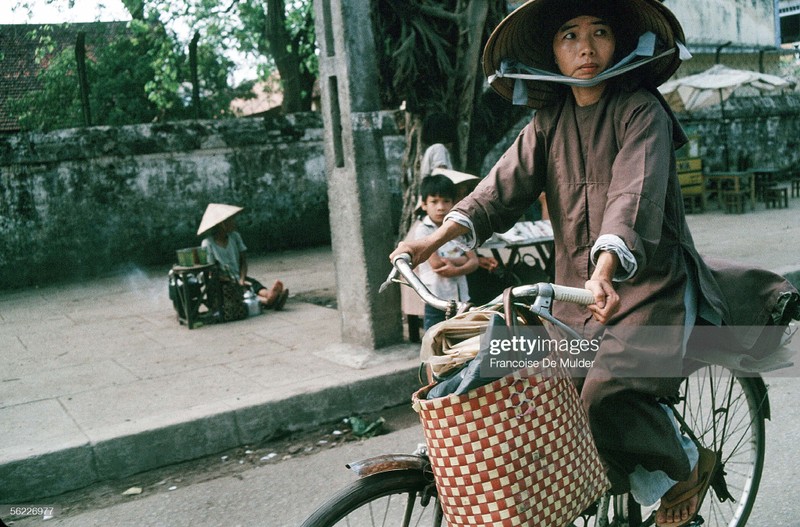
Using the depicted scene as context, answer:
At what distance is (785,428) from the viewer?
164 inches

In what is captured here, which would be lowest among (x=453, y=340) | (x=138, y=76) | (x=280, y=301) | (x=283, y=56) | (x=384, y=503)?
(x=280, y=301)

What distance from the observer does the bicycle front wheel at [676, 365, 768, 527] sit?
9.02 ft

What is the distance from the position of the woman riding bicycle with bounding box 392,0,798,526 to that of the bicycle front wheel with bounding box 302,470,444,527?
0.52 metres

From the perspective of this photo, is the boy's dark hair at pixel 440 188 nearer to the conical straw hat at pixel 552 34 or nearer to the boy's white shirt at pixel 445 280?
the boy's white shirt at pixel 445 280

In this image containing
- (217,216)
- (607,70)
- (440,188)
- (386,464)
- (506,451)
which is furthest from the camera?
(217,216)

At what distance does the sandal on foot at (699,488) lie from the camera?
237cm

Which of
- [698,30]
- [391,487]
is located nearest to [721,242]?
[391,487]

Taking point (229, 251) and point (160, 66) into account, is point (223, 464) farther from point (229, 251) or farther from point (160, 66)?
point (160, 66)

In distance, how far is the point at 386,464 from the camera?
2010mm

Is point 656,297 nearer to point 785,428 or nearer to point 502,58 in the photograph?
point 502,58

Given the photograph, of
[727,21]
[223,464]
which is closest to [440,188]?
[223,464]

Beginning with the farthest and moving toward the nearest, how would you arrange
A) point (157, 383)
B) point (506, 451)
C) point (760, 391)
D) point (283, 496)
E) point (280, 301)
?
point (280, 301)
point (157, 383)
point (283, 496)
point (760, 391)
point (506, 451)

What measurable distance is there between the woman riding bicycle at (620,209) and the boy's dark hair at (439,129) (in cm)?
419

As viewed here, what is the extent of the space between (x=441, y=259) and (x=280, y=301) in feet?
10.1
